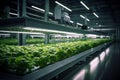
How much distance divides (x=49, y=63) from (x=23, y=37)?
247 cm

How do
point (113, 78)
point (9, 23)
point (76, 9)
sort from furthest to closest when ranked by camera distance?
point (76, 9) → point (113, 78) → point (9, 23)

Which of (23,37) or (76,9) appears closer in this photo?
(23,37)

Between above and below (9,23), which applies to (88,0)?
above

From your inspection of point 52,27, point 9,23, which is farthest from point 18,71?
point 52,27

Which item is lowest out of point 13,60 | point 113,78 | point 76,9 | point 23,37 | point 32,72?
point 113,78

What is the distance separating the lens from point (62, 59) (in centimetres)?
357

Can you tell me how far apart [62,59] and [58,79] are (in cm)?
63

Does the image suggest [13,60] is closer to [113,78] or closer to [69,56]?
[69,56]

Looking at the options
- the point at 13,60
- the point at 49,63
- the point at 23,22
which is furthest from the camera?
the point at 49,63

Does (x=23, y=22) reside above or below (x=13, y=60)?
above

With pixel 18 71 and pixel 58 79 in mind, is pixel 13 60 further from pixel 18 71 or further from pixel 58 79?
pixel 58 79

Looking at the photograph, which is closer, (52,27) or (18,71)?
(18,71)

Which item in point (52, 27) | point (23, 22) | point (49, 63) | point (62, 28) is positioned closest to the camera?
point (23, 22)

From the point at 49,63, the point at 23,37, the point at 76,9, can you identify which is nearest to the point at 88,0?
the point at 76,9
